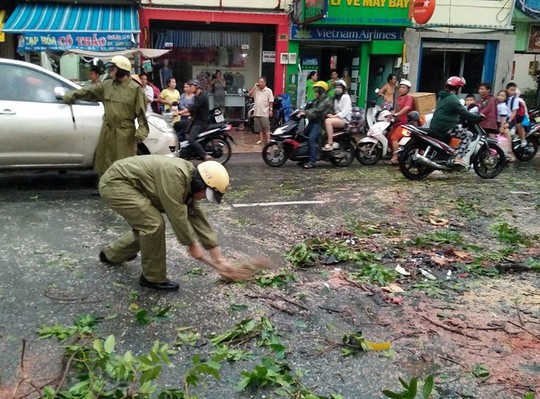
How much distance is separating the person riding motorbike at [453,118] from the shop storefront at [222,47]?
25.1 ft

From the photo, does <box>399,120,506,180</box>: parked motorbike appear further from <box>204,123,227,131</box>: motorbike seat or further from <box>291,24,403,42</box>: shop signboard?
<box>291,24,403,42</box>: shop signboard

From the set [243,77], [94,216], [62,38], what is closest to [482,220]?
[94,216]

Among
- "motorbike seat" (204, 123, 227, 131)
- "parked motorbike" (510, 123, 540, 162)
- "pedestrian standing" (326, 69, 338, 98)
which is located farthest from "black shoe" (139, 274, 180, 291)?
"parked motorbike" (510, 123, 540, 162)

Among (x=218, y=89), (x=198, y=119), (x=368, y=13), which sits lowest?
(x=198, y=119)

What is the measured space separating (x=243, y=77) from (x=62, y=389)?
1407 centimetres

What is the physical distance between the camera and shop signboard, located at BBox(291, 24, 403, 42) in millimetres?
15180

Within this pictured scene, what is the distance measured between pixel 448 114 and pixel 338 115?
2.04m

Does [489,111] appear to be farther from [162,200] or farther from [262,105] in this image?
[162,200]

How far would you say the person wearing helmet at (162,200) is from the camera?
3.65 m

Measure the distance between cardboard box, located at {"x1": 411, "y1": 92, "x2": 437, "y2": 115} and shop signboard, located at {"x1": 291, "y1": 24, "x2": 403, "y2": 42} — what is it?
4630 mm

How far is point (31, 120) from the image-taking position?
21.4 ft

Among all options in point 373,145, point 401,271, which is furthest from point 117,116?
point 373,145

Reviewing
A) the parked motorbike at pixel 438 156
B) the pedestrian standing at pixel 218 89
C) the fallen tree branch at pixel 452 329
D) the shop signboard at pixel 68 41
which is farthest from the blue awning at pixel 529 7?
the fallen tree branch at pixel 452 329

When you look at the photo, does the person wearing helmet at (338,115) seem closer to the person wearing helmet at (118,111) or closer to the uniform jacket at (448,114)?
the uniform jacket at (448,114)
